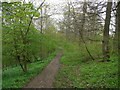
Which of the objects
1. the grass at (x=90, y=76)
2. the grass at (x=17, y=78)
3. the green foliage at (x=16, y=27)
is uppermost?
the green foliage at (x=16, y=27)

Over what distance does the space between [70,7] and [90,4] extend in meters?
1.68

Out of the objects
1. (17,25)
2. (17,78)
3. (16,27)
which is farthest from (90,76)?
(16,27)

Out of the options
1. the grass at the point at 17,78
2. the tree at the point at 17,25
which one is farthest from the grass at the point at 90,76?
the tree at the point at 17,25

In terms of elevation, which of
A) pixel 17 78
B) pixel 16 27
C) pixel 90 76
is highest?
pixel 16 27

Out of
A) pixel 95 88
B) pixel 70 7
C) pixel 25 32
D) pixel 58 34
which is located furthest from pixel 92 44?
pixel 58 34

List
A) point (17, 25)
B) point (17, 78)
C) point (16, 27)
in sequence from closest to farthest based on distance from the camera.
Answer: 1. point (17, 25)
2. point (16, 27)
3. point (17, 78)

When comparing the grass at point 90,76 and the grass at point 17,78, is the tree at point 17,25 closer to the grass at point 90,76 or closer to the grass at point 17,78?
the grass at point 17,78

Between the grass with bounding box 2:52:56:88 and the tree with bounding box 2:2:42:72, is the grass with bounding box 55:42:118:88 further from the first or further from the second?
the tree with bounding box 2:2:42:72

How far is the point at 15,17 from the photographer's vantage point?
20.3ft

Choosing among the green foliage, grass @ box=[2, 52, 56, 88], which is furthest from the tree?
grass @ box=[2, 52, 56, 88]

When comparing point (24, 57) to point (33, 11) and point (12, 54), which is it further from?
point (33, 11)

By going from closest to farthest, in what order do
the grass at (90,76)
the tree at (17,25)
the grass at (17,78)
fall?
the grass at (90,76) < the grass at (17,78) < the tree at (17,25)

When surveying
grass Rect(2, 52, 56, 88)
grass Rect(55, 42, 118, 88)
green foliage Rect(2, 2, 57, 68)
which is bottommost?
grass Rect(2, 52, 56, 88)

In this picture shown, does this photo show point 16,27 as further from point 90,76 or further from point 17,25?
point 90,76
